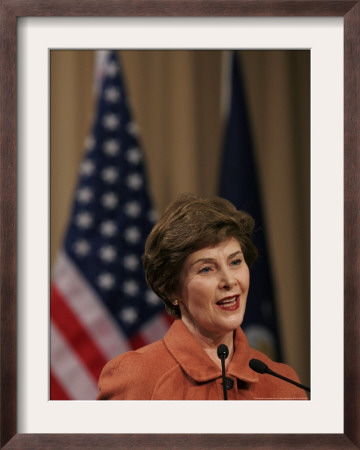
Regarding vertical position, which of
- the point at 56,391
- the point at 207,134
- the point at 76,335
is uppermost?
the point at 207,134

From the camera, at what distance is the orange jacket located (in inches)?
48.9

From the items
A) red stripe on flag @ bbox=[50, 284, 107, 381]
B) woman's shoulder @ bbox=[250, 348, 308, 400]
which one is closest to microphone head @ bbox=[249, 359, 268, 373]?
woman's shoulder @ bbox=[250, 348, 308, 400]

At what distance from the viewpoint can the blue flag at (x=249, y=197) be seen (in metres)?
1.26

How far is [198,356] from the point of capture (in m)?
1.25

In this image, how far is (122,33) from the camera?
1255mm

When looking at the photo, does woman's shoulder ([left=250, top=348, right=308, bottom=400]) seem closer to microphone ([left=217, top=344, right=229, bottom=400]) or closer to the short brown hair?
microphone ([left=217, top=344, right=229, bottom=400])

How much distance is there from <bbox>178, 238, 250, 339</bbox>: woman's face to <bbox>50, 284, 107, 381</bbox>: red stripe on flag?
19 cm

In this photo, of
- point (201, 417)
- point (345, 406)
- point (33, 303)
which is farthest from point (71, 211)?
point (345, 406)

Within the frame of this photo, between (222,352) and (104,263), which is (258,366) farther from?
(104,263)

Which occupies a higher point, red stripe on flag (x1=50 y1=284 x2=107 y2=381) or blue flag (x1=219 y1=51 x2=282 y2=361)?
blue flag (x1=219 y1=51 x2=282 y2=361)

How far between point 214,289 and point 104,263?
229 millimetres

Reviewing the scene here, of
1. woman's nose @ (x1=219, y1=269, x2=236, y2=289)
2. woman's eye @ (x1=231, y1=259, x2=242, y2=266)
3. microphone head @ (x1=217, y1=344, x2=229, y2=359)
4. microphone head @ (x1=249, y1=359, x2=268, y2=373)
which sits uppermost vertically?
woman's eye @ (x1=231, y1=259, x2=242, y2=266)

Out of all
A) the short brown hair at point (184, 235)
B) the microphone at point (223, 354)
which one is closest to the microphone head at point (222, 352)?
the microphone at point (223, 354)

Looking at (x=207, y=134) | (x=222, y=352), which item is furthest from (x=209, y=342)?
(x=207, y=134)
